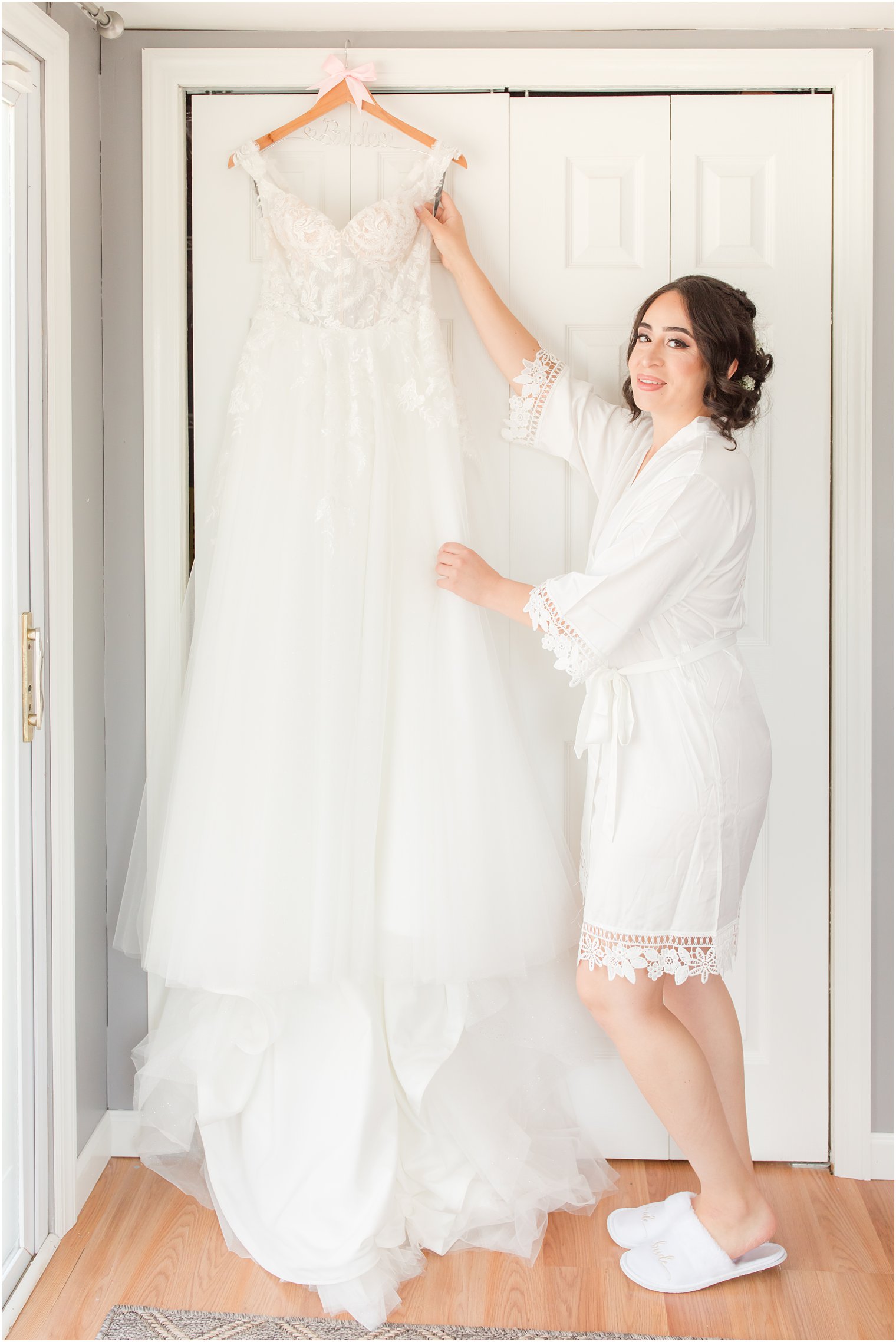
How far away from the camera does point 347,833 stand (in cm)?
178

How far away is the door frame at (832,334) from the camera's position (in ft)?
6.33

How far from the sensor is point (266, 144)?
192cm

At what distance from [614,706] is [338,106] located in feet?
Answer: 4.35

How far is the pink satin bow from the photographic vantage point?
6.12 ft

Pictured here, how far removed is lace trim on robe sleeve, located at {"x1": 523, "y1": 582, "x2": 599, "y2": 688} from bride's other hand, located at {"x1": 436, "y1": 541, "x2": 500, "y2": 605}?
0.44 ft

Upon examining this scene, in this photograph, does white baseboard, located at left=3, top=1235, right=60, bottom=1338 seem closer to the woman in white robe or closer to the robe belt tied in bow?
the woman in white robe

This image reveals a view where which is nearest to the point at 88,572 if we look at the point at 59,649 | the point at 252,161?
the point at 59,649

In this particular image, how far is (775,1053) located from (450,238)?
6.01ft

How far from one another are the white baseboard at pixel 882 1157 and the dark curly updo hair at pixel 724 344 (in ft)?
4.98

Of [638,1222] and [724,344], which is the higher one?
[724,344]

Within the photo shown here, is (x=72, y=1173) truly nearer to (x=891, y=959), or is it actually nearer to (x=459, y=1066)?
(x=459, y=1066)

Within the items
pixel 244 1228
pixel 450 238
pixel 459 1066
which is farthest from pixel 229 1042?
pixel 450 238

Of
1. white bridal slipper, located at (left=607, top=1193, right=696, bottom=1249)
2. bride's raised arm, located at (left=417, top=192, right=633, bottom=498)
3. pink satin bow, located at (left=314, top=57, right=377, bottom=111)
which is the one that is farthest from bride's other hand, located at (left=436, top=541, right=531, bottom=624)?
white bridal slipper, located at (left=607, top=1193, right=696, bottom=1249)

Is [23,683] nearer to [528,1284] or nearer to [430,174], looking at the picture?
[430,174]
